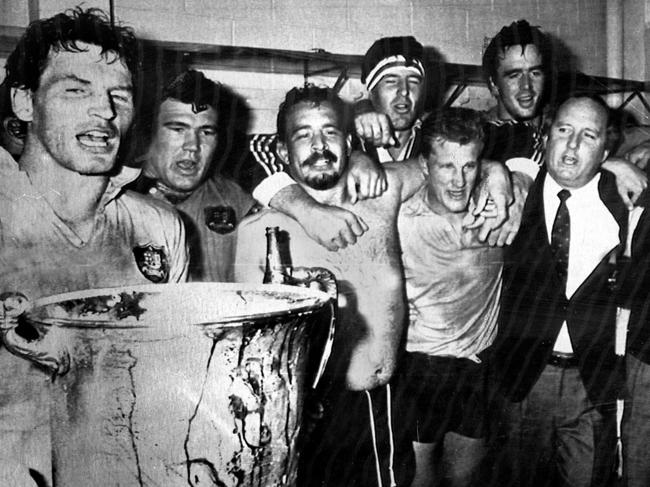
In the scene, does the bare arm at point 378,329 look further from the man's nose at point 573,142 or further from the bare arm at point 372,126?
the man's nose at point 573,142

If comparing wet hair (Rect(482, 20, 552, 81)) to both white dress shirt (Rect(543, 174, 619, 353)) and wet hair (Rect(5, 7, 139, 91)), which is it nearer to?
white dress shirt (Rect(543, 174, 619, 353))

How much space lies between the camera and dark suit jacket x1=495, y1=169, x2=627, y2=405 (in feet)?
7.09

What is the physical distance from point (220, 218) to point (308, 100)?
1.32ft

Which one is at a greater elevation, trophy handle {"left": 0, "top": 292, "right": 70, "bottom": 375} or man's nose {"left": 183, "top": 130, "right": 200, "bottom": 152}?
man's nose {"left": 183, "top": 130, "right": 200, "bottom": 152}

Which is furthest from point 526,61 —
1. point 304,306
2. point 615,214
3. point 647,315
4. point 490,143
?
point 304,306

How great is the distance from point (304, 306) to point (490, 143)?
0.95 metres

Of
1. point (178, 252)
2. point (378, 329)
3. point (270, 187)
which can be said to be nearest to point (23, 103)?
point (178, 252)

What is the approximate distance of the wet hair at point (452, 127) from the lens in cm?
204

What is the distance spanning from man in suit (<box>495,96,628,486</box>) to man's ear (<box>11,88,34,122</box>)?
142 centimetres

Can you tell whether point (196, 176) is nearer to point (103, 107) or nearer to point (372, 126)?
point (103, 107)

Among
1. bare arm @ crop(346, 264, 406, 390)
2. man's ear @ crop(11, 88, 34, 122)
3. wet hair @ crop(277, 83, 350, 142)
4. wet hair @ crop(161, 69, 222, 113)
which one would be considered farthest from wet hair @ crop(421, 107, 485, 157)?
man's ear @ crop(11, 88, 34, 122)

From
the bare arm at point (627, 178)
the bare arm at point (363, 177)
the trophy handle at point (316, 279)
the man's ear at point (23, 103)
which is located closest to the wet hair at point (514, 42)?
the bare arm at point (627, 178)

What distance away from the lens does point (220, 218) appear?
185cm

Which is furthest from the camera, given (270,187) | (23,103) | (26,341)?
(270,187)
